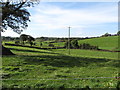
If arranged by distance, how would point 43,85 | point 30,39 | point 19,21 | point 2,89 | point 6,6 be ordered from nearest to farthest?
point 2,89 < point 43,85 < point 6,6 < point 19,21 < point 30,39

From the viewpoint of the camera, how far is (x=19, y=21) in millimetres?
24969

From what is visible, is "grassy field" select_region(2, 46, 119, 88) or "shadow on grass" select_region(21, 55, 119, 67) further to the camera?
"shadow on grass" select_region(21, 55, 119, 67)

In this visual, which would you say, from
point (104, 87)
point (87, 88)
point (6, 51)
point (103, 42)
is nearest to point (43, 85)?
point (87, 88)

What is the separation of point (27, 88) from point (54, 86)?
54.8 inches

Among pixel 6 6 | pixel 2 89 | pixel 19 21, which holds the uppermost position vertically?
pixel 6 6

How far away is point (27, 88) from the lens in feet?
22.8

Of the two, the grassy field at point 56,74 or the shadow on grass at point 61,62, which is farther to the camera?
the shadow on grass at point 61,62

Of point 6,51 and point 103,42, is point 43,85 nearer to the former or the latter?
point 6,51

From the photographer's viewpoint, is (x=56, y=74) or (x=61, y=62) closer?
(x=56, y=74)

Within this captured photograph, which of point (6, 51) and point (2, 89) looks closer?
point (2, 89)

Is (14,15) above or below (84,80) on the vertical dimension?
above

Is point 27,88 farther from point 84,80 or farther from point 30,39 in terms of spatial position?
point 30,39

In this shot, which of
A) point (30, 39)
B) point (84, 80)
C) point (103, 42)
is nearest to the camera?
point (84, 80)

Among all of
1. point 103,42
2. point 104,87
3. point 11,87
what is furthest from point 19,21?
point 103,42
